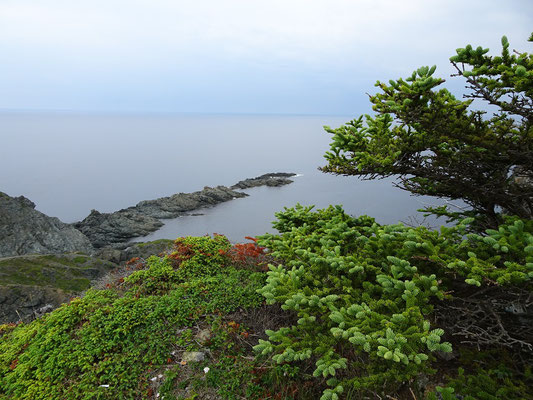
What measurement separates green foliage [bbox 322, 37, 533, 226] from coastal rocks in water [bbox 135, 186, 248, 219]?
29.4m

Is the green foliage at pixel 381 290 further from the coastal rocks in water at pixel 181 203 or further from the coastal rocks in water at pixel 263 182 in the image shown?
the coastal rocks in water at pixel 263 182

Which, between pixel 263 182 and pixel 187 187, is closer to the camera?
pixel 263 182

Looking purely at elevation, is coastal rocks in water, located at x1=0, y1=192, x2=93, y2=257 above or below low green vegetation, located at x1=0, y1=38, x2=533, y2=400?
below

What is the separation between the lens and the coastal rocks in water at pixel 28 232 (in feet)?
67.5

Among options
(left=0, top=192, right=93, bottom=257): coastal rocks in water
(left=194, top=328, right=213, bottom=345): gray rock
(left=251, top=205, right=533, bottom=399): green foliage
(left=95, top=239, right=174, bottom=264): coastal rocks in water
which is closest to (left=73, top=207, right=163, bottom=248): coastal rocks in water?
(left=0, top=192, right=93, bottom=257): coastal rocks in water

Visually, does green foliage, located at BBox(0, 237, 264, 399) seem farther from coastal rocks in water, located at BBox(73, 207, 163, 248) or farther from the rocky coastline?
coastal rocks in water, located at BBox(73, 207, 163, 248)

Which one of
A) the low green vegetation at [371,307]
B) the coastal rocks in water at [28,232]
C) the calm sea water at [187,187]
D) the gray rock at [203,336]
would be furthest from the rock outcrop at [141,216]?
the gray rock at [203,336]

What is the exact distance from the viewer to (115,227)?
2814 centimetres

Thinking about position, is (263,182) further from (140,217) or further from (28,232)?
(28,232)

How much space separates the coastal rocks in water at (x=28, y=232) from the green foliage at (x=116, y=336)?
16.5 m

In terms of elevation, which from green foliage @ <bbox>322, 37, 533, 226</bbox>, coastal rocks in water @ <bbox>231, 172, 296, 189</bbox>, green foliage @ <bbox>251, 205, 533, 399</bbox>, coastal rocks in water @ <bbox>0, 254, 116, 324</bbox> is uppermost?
green foliage @ <bbox>322, 37, 533, 226</bbox>

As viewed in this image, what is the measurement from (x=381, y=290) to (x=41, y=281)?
43.8 feet

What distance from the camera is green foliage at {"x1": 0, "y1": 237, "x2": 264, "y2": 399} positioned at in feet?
17.3

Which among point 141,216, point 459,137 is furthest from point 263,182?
point 459,137
